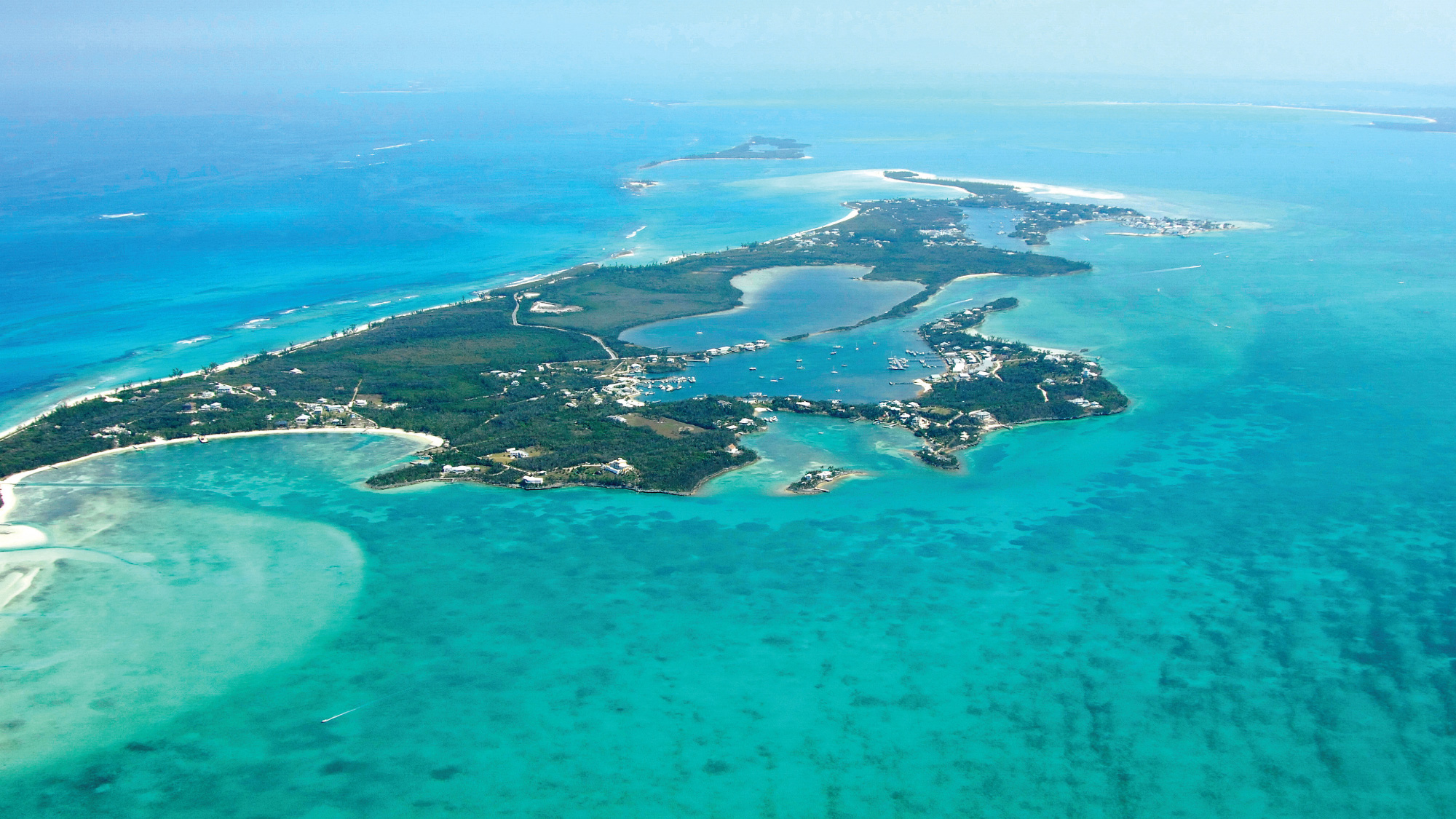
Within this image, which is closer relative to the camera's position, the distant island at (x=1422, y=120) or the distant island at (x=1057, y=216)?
the distant island at (x=1057, y=216)

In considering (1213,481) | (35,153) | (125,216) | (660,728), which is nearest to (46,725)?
(660,728)

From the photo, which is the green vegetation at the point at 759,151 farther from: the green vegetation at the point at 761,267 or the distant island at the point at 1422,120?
the distant island at the point at 1422,120

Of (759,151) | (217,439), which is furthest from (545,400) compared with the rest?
(759,151)

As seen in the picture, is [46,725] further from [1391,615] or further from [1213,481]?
[1213,481]

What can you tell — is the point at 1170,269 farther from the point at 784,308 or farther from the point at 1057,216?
the point at 784,308

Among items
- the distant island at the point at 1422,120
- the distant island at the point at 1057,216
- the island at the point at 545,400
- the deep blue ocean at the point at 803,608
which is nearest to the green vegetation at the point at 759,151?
the distant island at the point at 1057,216
